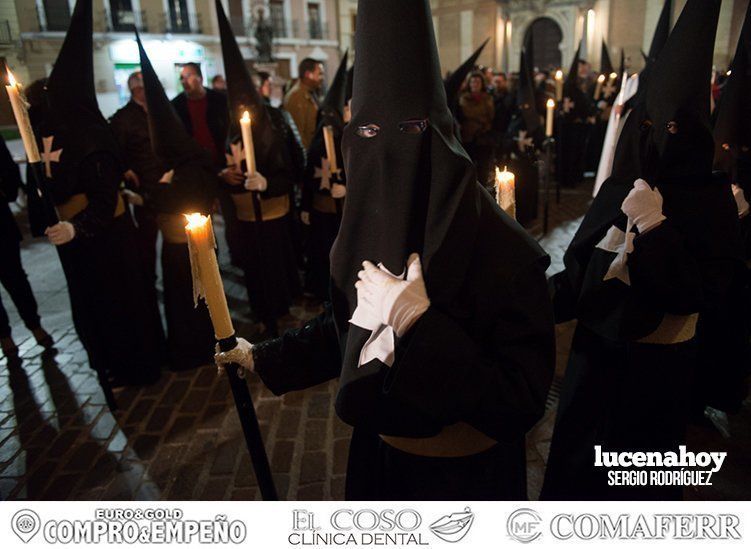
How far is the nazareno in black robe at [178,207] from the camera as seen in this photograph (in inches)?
158

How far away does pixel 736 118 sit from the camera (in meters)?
3.53

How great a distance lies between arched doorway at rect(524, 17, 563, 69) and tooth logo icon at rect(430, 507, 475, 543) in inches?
1233

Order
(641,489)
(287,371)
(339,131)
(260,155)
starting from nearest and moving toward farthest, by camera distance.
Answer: (287,371) → (641,489) → (260,155) → (339,131)

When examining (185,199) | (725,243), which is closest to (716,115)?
(725,243)

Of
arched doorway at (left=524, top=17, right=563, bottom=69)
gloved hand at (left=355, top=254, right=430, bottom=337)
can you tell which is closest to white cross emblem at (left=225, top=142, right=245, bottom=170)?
gloved hand at (left=355, top=254, right=430, bottom=337)

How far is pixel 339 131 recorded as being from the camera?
527 centimetres

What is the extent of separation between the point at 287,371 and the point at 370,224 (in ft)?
2.34

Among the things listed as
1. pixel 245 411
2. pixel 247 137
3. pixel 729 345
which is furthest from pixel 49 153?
pixel 729 345

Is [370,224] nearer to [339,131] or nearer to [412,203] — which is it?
[412,203]

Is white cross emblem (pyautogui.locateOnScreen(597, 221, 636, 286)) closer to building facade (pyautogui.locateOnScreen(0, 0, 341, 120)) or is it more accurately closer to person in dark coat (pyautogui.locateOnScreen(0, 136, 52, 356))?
person in dark coat (pyautogui.locateOnScreen(0, 136, 52, 356))

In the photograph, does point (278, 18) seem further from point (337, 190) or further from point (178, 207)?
point (178, 207)

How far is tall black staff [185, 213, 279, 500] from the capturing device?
1585 millimetres

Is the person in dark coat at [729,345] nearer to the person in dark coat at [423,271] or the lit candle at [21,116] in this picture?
the person in dark coat at [423,271]

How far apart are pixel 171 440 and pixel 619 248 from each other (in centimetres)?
313
